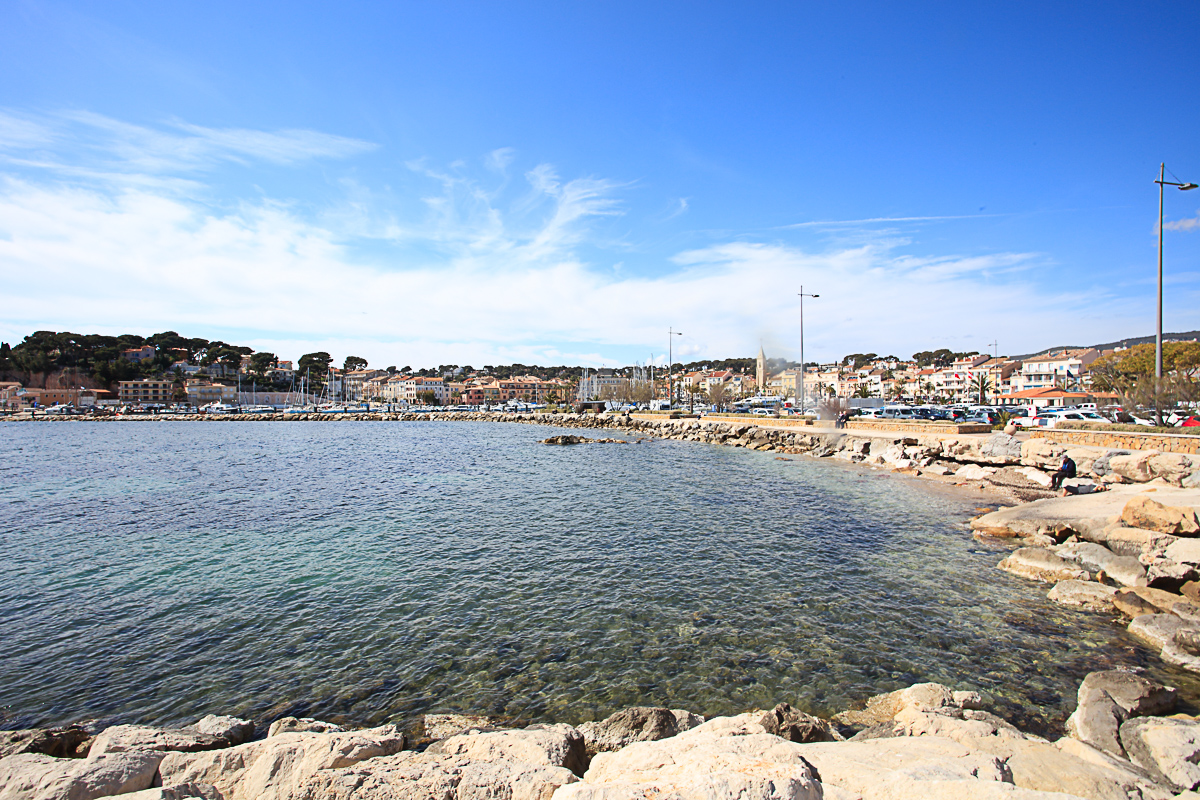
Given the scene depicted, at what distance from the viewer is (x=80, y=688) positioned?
827 cm

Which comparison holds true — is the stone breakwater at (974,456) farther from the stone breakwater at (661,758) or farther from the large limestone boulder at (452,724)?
the large limestone boulder at (452,724)

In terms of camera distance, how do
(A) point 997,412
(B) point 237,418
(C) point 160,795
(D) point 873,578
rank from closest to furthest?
(C) point 160,795, (D) point 873,578, (A) point 997,412, (B) point 237,418

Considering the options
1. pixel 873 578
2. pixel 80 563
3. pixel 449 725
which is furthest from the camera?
pixel 80 563

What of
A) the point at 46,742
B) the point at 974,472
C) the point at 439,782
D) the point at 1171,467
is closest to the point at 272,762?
the point at 439,782

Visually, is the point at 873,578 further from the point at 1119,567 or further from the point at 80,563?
the point at 80,563

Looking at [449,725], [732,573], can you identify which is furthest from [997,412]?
[449,725]

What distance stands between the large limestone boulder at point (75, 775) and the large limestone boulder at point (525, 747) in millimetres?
2702

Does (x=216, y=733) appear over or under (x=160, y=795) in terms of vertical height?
under

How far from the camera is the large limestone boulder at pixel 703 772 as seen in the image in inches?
151

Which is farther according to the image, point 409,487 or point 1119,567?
point 409,487

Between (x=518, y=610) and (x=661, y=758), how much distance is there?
6.54 metres

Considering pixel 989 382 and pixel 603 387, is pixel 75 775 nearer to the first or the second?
pixel 989 382

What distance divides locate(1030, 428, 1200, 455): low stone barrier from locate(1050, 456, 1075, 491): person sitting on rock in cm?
395

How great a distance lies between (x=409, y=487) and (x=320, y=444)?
3315cm
